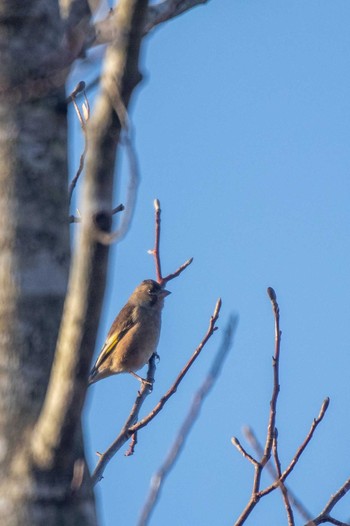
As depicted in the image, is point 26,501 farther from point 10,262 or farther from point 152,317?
point 152,317

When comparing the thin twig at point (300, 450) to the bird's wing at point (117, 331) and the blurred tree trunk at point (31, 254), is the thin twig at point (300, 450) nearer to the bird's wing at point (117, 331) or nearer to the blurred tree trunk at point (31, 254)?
the blurred tree trunk at point (31, 254)

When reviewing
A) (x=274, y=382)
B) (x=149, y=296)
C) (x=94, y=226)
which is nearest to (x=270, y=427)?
(x=274, y=382)

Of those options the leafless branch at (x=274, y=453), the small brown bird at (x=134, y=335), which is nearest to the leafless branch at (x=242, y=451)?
the leafless branch at (x=274, y=453)

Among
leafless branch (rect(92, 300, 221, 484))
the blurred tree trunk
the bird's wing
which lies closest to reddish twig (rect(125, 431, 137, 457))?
leafless branch (rect(92, 300, 221, 484))

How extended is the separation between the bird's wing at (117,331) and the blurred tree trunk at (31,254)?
21.7ft

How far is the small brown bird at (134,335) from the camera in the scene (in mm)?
8992

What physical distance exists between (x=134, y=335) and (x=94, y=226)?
740cm

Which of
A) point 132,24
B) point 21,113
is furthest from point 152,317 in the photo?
point 132,24

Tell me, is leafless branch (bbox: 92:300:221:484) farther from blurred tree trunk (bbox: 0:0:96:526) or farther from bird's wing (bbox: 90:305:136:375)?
bird's wing (bbox: 90:305:136:375)

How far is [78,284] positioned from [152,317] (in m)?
7.61

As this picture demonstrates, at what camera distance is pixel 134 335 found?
9.23 metres

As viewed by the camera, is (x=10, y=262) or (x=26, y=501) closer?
(x=26, y=501)

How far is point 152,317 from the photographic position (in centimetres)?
953

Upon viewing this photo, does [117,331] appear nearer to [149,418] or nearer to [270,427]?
[149,418]
